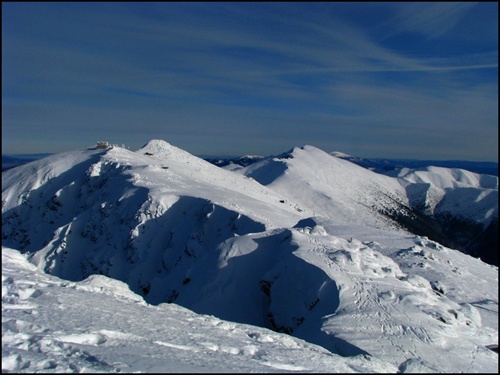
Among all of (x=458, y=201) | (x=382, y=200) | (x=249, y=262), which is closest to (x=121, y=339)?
(x=249, y=262)

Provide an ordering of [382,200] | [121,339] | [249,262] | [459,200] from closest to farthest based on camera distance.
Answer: [121,339] < [249,262] < [382,200] < [459,200]

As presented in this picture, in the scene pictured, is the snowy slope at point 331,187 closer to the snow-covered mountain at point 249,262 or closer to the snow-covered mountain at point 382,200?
the snow-covered mountain at point 382,200

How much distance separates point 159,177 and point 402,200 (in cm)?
8847

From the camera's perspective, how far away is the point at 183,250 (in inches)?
1136

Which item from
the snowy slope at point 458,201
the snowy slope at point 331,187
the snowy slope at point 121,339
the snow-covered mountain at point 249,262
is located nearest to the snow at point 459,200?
the snowy slope at point 458,201

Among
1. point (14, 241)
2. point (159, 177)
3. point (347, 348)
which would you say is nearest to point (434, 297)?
point (347, 348)

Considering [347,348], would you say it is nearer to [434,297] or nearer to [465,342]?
[465,342]

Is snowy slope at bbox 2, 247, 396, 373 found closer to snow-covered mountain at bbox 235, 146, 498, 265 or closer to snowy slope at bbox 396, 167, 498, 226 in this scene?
snow-covered mountain at bbox 235, 146, 498, 265

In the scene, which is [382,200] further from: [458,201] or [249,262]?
[249,262]

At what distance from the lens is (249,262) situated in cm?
2180

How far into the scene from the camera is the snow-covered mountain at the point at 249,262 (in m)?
13.2

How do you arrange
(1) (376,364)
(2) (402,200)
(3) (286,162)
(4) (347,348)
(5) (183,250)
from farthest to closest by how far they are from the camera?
(2) (402,200)
(3) (286,162)
(5) (183,250)
(4) (347,348)
(1) (376,364)

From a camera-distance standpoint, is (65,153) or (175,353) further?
(65,153)

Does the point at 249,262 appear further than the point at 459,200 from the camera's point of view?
No
